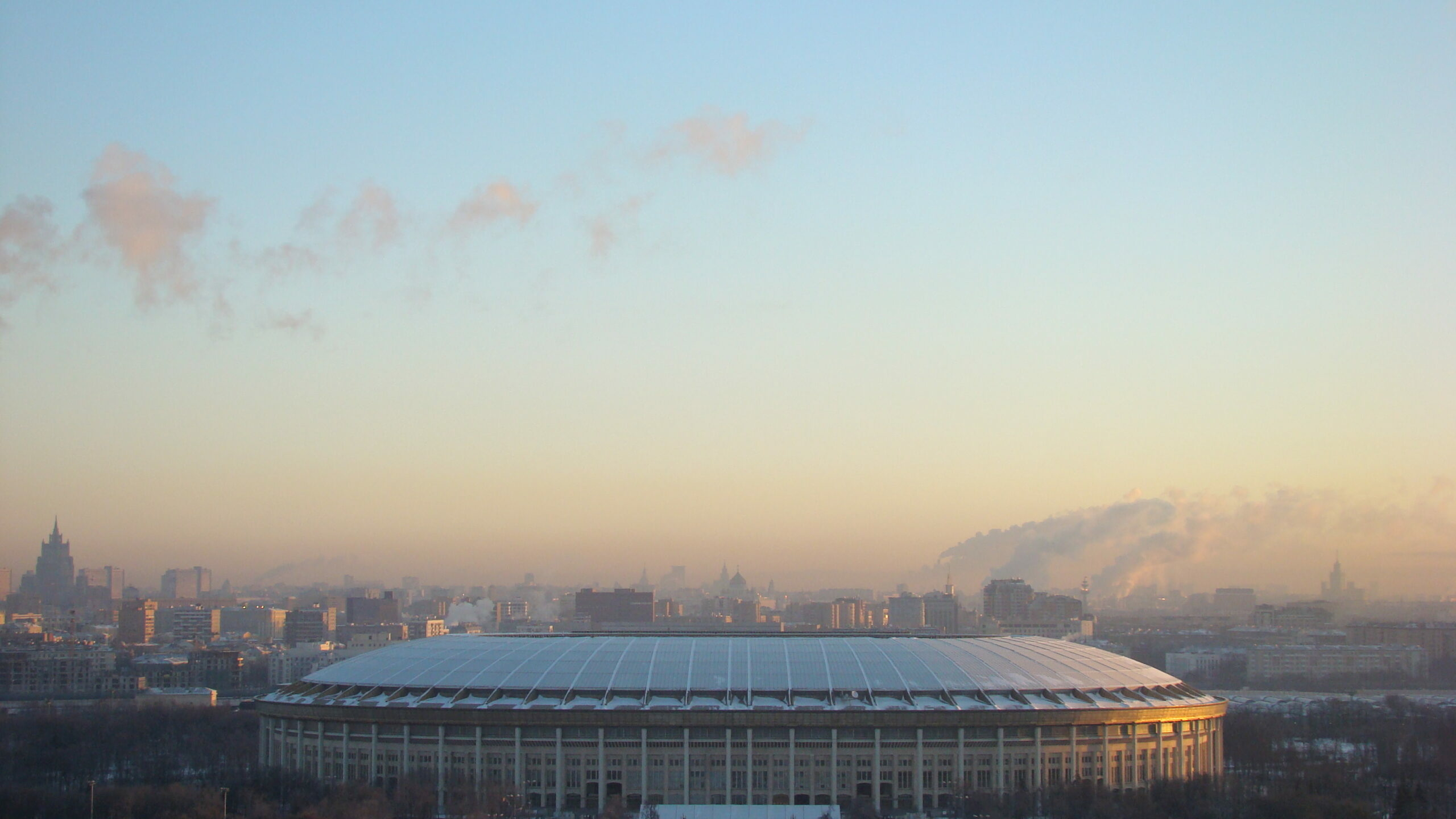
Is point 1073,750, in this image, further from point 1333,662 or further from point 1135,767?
point 1333,662

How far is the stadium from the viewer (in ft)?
214

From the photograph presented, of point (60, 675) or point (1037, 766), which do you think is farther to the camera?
point (60, 675)

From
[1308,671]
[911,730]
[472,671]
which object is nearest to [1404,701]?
[1308,671]

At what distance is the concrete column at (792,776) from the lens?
6481cm

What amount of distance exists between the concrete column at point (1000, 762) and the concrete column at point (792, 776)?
8.42 m

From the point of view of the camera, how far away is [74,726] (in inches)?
3659

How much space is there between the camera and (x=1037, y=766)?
66562mm

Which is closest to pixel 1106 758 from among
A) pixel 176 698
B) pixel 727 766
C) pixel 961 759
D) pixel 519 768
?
pixel 961 759

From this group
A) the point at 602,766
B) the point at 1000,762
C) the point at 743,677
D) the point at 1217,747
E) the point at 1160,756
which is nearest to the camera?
the point at 602,766

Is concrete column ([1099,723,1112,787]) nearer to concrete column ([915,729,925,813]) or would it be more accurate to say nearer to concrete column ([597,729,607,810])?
concrete column ([915,729,925,813])

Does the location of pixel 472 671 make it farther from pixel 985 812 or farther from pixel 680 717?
pixel 985 812

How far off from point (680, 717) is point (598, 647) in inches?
445

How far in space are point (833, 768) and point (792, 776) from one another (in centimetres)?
189

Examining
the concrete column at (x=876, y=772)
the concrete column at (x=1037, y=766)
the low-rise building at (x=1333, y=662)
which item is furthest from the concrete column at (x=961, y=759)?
the low-rise building at (x=1333, y=662)
